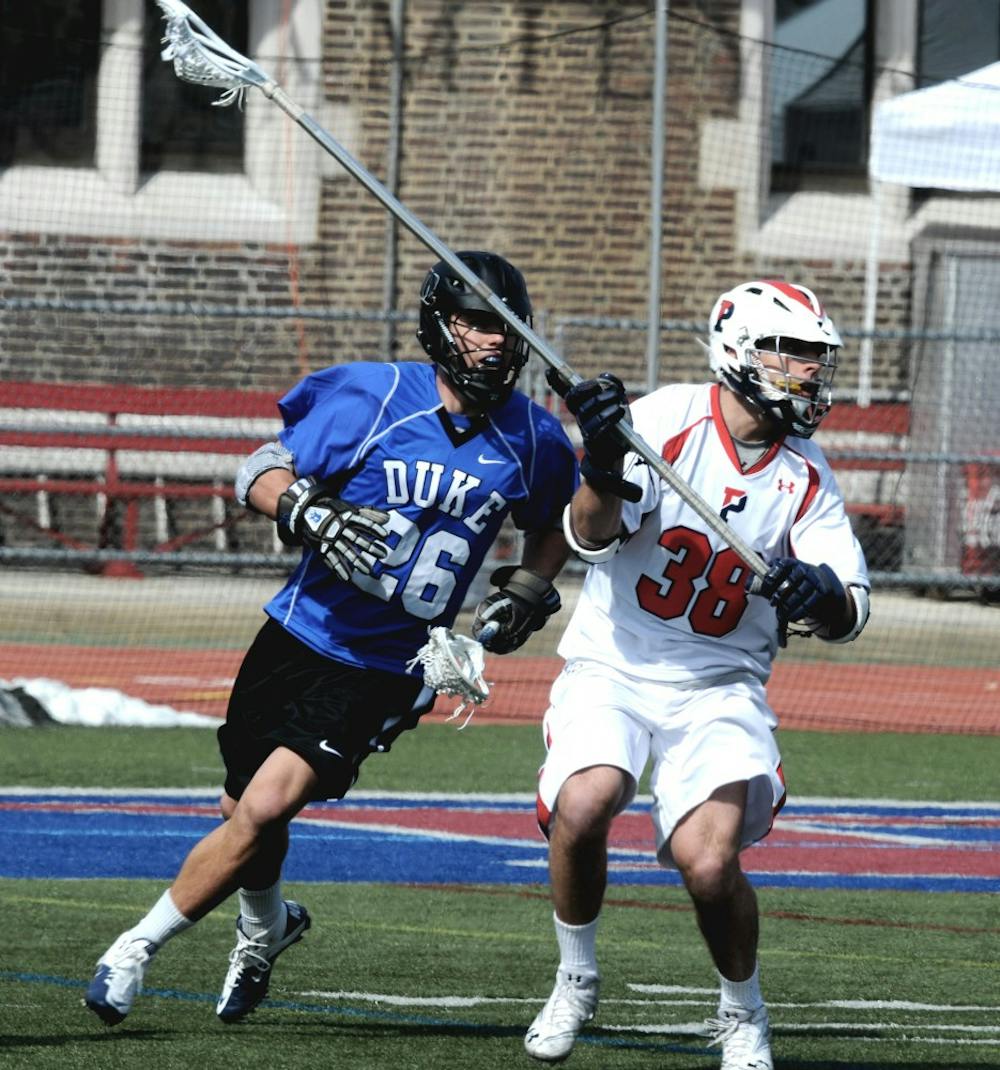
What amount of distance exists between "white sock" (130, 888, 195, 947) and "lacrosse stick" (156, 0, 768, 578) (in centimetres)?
154

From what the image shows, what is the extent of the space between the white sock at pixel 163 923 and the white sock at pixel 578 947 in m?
0.89

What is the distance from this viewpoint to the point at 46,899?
712 centimetres

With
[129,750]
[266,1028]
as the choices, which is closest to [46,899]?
[266,1028]

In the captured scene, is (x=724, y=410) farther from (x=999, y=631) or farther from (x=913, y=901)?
(x=999, y=631)

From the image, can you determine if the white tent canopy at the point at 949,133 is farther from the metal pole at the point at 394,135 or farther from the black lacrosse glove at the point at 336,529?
the metal pole at the point at 394,135

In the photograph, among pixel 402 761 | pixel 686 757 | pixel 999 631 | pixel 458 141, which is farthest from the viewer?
pixel 458 141

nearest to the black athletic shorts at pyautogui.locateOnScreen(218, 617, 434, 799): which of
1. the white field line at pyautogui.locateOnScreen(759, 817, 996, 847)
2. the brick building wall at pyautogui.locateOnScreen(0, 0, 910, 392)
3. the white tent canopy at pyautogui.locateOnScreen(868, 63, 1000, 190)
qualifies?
the white field line at pyautogui.locateOnScreen(759, 817, 996, 847)

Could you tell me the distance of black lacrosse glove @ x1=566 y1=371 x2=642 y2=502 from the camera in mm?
5055

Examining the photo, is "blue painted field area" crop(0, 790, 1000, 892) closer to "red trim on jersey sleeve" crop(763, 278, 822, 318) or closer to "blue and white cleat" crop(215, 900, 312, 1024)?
"blue and white cleat" crop(215, 900, 312, 1024)

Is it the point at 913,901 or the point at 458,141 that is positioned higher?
the point at 458,141

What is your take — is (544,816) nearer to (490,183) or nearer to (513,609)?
(513,609)

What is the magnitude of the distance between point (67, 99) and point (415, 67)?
2.73 meters

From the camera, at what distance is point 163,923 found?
17.7 feet

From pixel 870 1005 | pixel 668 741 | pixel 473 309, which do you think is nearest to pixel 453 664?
pixel 668 741
